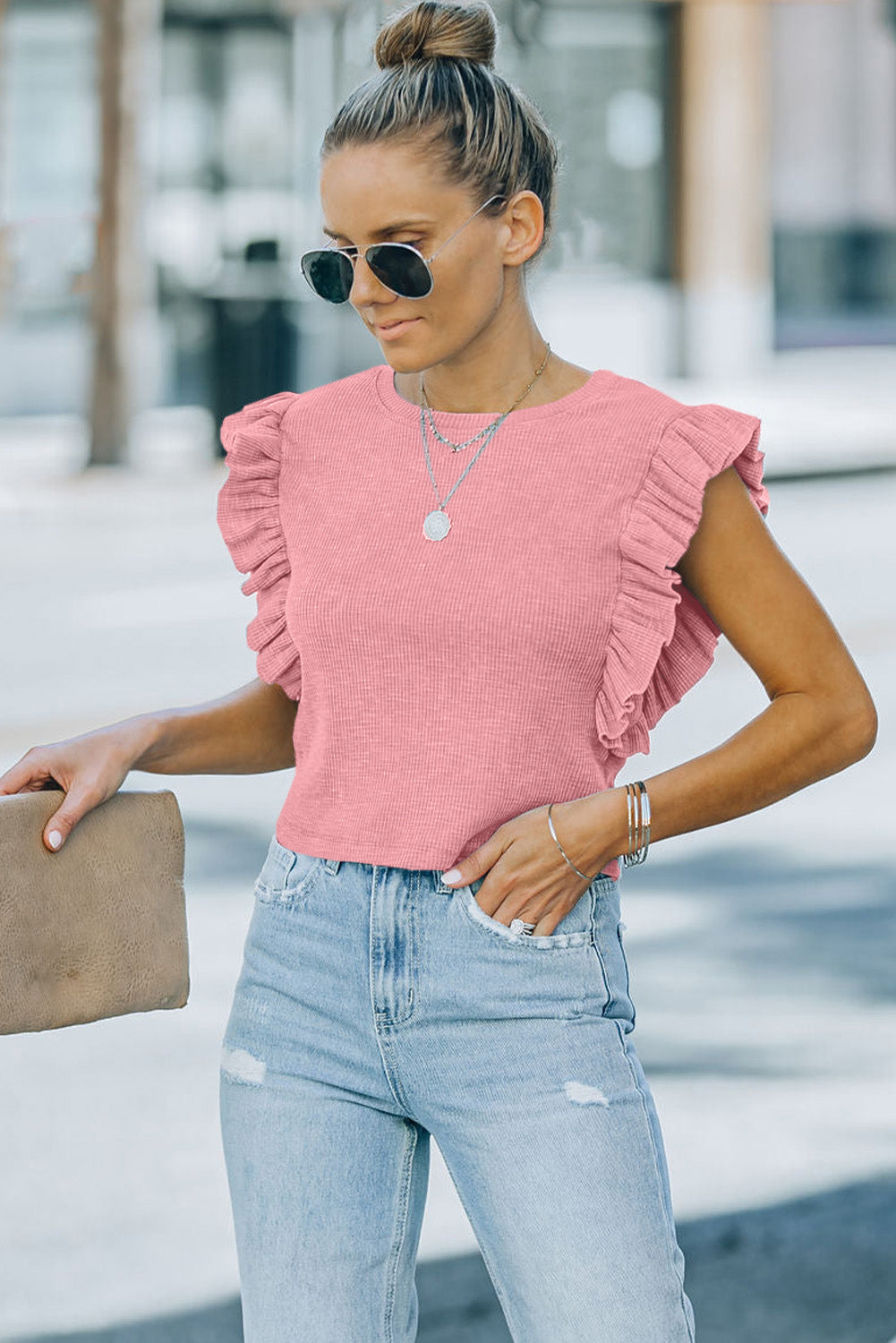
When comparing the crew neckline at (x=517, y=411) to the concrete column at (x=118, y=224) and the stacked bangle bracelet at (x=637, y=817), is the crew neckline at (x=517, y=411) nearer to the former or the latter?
the stacked bangle bracelet at (x=637, y=817)

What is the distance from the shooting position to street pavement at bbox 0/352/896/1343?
4.12m

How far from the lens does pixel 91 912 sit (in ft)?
7.79

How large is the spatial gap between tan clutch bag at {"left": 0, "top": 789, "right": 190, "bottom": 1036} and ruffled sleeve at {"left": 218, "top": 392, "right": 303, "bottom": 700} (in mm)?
195

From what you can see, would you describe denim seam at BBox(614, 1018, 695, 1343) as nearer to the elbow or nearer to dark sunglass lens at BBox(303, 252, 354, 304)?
the elbow

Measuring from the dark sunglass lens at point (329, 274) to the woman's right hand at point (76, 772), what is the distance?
504 millimetres

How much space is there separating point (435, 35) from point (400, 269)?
254 millimetres

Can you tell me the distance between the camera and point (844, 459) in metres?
18.8

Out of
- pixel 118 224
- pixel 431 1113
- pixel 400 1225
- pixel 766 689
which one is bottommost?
pixel 400 1225

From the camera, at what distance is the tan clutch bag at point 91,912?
2316 mm

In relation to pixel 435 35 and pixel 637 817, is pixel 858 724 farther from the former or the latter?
pixel 435 35

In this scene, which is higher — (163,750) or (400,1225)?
(163,750)

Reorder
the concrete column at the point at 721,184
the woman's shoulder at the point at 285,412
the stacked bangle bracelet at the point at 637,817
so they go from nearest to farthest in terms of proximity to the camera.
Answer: the stacked bangle bracelet at the point at 637,817 → the woman's shoulder at the point at 285,412 → the concrete column at the point at 721,184

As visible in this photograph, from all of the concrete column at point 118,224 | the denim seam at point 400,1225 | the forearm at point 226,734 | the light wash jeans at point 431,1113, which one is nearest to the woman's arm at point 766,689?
the light wash jeans at point 431,1113

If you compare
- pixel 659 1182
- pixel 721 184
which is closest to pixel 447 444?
pixel 659 1182
